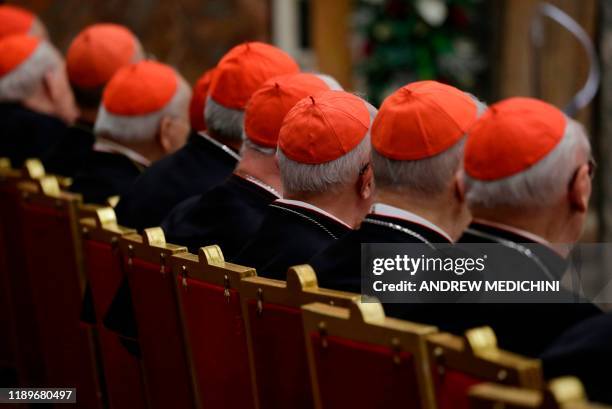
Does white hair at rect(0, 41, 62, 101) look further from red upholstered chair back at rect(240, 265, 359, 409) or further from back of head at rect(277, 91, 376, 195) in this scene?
red upholstered chair back at rect(240, 265, 359, 409)

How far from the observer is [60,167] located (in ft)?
17.3

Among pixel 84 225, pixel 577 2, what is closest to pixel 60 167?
pixel 84 225

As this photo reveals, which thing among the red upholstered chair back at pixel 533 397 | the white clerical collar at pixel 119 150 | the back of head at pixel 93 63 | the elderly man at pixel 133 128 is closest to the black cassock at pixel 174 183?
the elderly man at pixel 133 128

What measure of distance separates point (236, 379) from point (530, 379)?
1.16 meters

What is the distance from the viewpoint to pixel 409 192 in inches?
107

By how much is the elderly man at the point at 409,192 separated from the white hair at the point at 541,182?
0.29m

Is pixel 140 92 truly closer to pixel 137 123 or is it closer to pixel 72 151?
pixel 137 123

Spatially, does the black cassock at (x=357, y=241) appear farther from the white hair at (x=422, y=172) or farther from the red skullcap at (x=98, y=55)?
the red skullcap at (x=98, y=55)

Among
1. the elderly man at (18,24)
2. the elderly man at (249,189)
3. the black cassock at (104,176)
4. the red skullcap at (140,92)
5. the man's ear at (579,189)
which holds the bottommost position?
the man's ear at (579,189)

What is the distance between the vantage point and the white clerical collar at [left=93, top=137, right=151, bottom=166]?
4719 millimetres

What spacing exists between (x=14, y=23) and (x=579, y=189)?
5592mm

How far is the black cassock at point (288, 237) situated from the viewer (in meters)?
2.99

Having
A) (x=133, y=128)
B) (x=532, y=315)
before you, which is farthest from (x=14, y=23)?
(x=532, y=315)

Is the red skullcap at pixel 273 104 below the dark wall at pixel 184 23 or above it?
below
